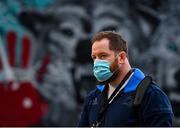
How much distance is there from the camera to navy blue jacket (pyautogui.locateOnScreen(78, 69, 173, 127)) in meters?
2.78

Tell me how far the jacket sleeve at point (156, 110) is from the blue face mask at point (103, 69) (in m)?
0.27

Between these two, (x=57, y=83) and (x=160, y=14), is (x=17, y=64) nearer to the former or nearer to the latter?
(x=57, y=83)

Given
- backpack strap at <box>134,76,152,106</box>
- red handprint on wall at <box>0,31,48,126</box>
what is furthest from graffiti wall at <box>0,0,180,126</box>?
backpack strap at <box>134,76,152,106</box>

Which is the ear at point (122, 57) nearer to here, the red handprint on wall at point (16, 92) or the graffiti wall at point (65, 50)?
the graffiti wall at point (65, 50)

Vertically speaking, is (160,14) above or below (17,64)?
above

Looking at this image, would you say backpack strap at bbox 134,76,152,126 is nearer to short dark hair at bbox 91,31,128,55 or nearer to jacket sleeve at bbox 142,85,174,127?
jacket sleeve at bbox 142,85,174,127

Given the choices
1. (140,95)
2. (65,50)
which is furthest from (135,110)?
(65,50)

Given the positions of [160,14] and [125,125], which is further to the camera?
[160,14]

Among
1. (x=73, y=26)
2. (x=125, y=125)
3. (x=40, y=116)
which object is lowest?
(x=40, y=116)

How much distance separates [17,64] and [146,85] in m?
6.07

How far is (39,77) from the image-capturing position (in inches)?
343

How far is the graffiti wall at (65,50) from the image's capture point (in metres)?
8.67

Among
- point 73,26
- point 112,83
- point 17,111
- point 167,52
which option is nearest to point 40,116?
point 17,111

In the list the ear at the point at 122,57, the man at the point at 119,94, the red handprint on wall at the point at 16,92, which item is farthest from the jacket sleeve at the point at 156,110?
the red handprint on wall at the point at 16,92
